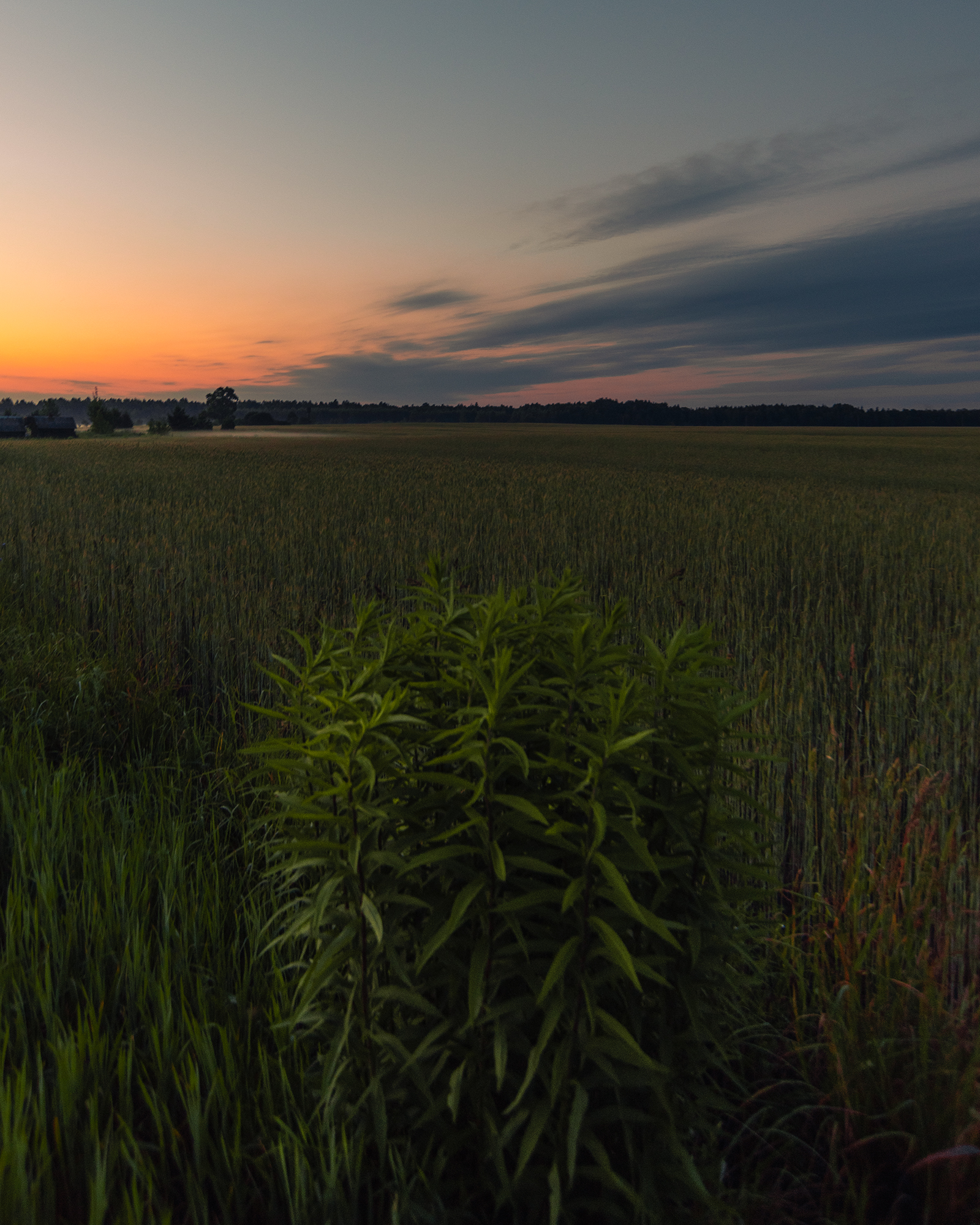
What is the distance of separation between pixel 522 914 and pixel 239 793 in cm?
308

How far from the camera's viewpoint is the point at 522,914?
177cm

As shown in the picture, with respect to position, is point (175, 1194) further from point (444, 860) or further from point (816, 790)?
point (816, 790)

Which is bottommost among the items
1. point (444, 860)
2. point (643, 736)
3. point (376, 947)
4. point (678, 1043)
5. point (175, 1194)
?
point (175, 1194)

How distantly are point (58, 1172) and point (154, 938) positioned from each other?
3.39 feet

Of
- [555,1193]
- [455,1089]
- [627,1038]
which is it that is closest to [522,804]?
[627,1038]

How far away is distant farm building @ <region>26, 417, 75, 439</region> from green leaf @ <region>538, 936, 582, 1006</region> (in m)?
120

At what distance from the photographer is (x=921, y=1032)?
2209 millimetres

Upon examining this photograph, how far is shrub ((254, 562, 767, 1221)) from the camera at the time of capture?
1662mm

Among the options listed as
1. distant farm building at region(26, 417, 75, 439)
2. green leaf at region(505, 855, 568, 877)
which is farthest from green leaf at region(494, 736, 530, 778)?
distant farm building at region(26, 417, 75, 439)

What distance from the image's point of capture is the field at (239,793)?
6.92ft

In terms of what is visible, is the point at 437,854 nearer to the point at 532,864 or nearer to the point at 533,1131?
the point at 532,864

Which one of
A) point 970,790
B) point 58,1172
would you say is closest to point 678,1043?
point 58,1172

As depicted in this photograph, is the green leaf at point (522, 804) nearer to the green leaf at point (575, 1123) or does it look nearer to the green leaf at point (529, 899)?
the green leaf at point (529, 899)

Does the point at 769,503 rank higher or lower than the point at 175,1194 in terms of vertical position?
higher
